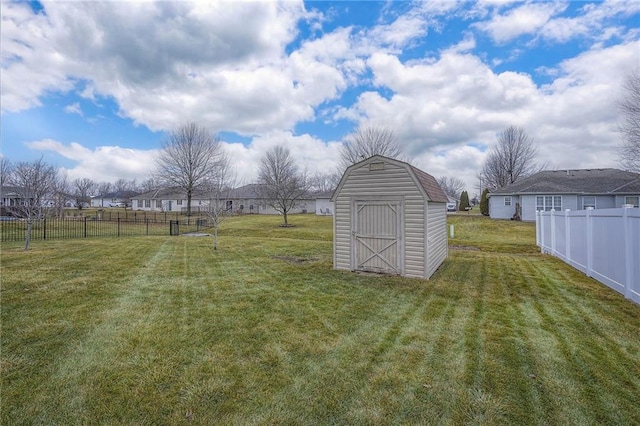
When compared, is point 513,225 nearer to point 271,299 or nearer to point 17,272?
point 271,299

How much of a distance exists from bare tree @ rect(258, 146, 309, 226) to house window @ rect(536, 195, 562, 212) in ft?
69.7

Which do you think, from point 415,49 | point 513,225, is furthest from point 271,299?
point 513,225

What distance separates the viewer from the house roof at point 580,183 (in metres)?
23.7

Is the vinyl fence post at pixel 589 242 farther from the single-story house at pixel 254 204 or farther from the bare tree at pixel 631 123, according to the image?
the single-story house at pixel 254 204

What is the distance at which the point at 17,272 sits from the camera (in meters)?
7.15

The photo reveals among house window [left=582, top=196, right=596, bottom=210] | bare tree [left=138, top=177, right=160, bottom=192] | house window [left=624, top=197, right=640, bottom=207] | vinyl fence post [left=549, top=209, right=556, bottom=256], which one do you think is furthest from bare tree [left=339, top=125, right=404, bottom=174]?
bare tree [left=138, top=177, right=160, bottom=192]

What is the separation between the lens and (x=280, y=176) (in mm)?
30766

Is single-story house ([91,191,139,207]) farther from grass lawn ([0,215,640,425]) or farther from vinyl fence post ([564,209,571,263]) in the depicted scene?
vinyl fence post ([564,209,571,263])

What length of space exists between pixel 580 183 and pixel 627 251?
88.0 ft

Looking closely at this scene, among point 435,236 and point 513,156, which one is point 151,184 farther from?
point 513,156

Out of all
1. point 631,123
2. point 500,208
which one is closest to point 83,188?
point 500,208

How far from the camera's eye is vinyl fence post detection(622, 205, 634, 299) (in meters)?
5.22

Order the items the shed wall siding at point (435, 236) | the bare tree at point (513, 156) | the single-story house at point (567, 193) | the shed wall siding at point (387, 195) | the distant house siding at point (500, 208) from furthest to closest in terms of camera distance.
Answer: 1. the bare tree at point (513, 156)
2. the distant house siding at point (500, 208)
3. the single-story house at point (567, 193)
4. the shed wall siding at point (435, 236)
5. the shed wall siding at point (387, 195)

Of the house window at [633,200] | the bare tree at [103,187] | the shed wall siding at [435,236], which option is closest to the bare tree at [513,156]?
the house window at [633,200]
